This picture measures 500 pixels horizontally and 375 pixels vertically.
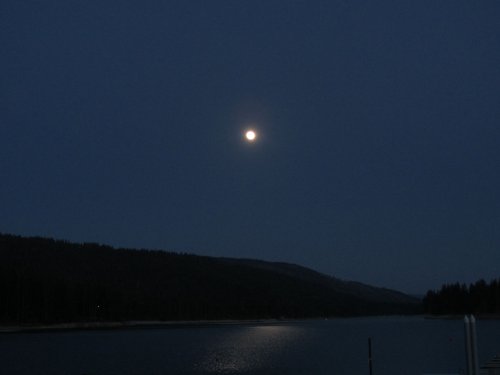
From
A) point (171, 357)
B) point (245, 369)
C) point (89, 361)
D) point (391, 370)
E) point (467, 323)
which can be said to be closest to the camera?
point (467, 323)

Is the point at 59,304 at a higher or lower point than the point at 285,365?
higher

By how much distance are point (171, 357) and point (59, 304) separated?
118111 millimetres

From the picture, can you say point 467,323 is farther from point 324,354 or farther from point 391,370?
point 324,354

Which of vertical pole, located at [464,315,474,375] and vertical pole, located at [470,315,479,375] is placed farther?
vertical pole, located at [464,315,474,375]

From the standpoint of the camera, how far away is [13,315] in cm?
18262

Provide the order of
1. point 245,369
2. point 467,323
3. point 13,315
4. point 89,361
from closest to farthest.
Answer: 1. point 467,323
2. point 245,369
3. point 89,361
4. point 13,315

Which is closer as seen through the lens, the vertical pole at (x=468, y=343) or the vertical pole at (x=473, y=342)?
the vertical pole at (x=473, y=342)

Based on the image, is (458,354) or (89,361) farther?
(458,354)

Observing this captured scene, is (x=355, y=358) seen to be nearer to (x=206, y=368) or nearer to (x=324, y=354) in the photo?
(x=324, y=354)

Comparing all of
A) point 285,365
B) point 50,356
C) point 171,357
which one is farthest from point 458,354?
point 50,356

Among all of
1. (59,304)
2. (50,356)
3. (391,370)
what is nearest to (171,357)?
(50,356)

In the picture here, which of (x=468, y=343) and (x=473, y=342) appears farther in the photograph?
(x=468, y=343)

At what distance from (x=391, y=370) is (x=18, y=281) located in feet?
454

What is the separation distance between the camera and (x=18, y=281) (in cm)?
18300
